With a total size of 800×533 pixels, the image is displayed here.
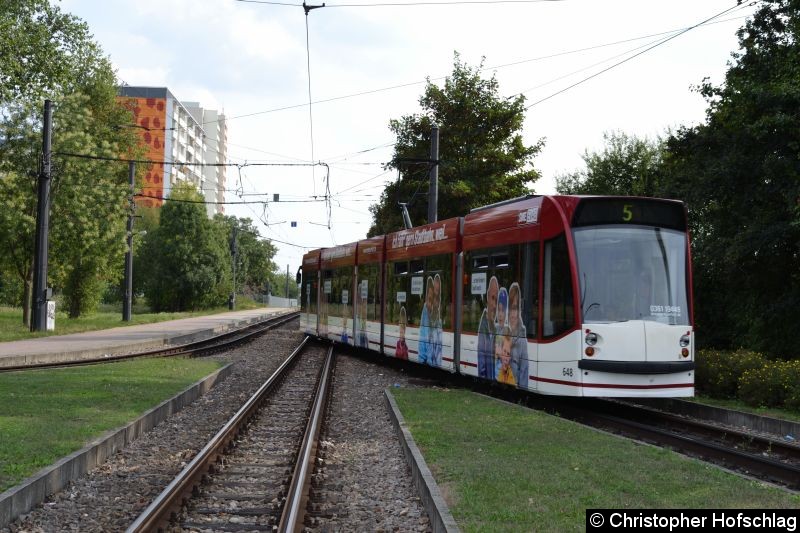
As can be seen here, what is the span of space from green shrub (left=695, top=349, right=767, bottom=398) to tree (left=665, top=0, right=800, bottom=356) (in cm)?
527

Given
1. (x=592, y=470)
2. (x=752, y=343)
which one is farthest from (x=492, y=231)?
(x=752, y=343)

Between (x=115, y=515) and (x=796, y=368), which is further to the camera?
(x=796, y=368)

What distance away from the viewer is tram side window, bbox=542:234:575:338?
41.7ft

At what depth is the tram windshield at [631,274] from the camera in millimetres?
12617

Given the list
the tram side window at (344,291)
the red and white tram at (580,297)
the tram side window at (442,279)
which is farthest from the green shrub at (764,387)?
the tram side window at (344,291)

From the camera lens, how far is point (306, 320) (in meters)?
34.0

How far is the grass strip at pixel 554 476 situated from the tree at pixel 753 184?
11753mm

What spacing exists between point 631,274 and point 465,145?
2760 centimetres

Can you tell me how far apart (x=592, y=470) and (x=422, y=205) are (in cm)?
3262

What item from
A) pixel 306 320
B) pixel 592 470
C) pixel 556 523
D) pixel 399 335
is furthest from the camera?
pixel 306 320

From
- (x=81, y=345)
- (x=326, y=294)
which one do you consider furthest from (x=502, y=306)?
(x=81, y=345)

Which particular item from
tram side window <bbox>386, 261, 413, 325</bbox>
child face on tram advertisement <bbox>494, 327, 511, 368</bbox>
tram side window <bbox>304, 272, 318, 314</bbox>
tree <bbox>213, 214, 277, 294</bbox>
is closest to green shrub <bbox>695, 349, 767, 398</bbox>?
child face on tram advertisement <bbox>494, 327, 511, 368</bbox>

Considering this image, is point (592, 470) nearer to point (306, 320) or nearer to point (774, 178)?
point (774, 178)

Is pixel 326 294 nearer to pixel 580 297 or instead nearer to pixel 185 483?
pixel 580 297
